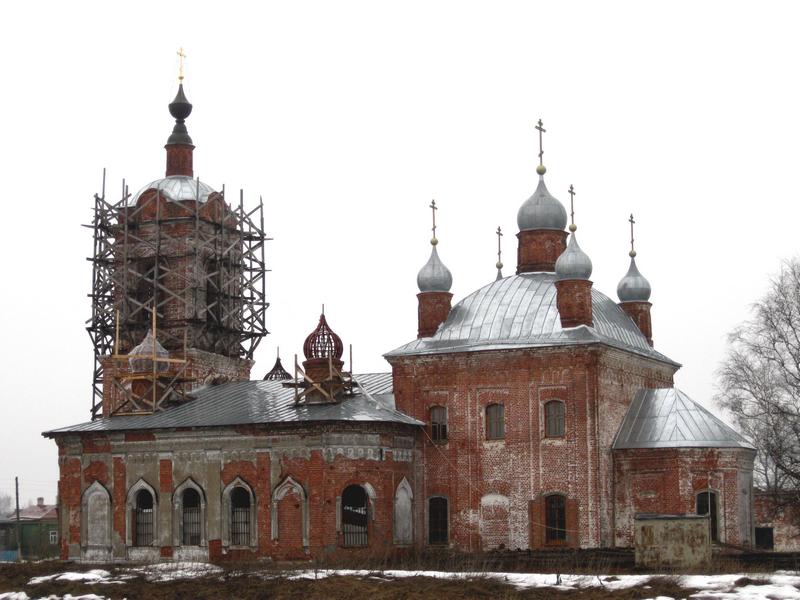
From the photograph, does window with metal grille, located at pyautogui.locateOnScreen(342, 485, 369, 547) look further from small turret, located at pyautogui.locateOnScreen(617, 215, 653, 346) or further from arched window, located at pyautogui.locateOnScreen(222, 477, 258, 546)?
small turret, located at pyautogui.locateOnScreen(617, 215, 653, 346)

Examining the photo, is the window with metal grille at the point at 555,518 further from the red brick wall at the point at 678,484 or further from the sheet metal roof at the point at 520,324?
the sheet metal roof at the point at 520,324

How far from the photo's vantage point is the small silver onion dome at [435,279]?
40.4 metres

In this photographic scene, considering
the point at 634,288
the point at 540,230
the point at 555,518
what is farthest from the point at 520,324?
the point at 634,288

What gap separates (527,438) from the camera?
123ft

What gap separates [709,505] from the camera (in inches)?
1426

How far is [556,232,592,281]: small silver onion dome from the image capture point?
124ft

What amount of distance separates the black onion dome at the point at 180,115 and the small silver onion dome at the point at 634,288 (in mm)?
16841

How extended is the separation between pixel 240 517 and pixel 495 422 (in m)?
7.37

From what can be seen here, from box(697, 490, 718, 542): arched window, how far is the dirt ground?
938 cm

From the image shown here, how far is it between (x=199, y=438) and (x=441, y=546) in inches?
284

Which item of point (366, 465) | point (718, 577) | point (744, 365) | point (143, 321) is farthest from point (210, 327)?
point (718, 577)

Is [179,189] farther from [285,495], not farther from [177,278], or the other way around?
[285,495]

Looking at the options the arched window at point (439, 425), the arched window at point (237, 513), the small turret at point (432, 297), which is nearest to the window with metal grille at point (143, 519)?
the arched window at point (237, 513)

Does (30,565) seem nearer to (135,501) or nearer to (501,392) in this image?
(135,501)
